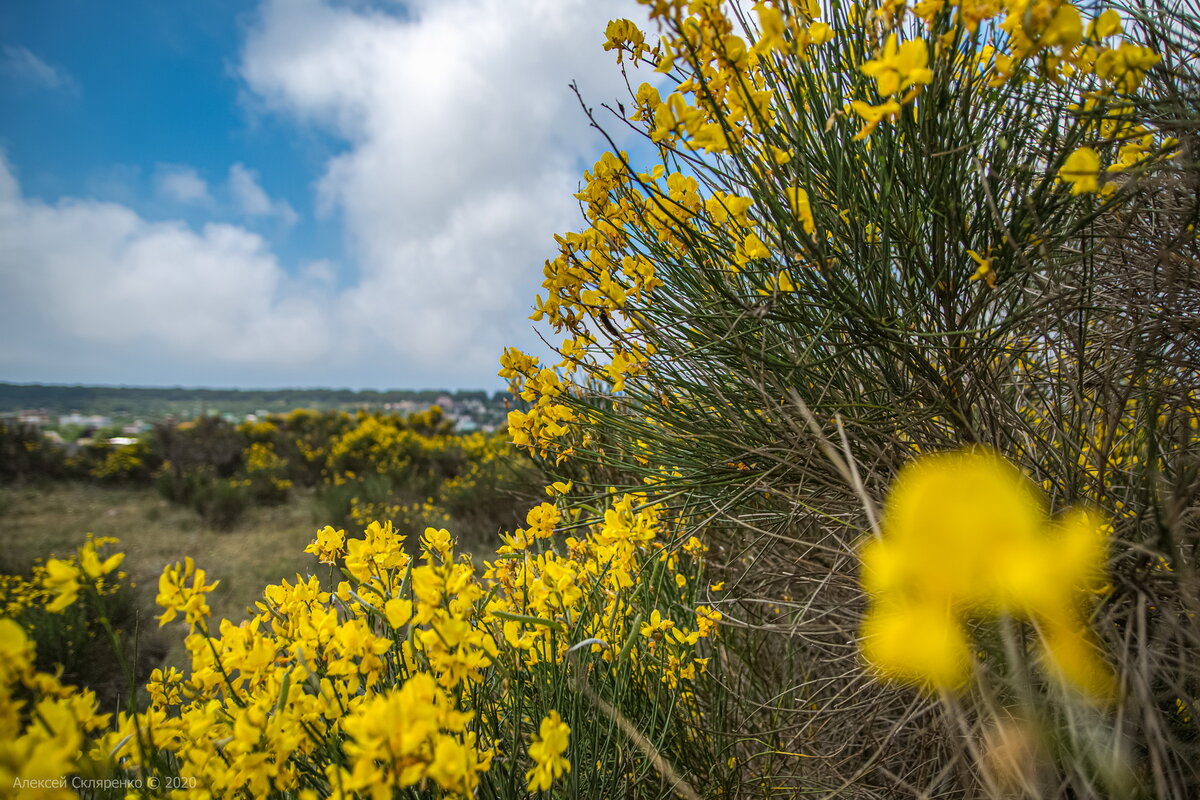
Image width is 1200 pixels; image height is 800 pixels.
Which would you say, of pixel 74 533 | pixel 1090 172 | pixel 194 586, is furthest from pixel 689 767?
pixel 74 533

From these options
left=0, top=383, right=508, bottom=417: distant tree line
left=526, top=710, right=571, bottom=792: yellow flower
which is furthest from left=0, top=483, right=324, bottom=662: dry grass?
left=0, top=383, right=508, bottom=417: distant tree line

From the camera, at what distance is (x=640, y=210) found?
Result: 56.9 inches

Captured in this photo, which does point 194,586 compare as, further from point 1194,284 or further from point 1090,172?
point 1194,284

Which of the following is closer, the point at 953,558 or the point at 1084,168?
the point at 953,558

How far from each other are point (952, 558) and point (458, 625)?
610 mm

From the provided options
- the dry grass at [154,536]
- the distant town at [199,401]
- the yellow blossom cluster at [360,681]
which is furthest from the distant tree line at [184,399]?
the yellow blossom cluster at [360,681]

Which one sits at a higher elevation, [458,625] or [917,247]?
[917,247]

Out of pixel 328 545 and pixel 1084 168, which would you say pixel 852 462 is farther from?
pixel 328 545

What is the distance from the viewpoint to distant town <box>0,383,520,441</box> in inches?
918

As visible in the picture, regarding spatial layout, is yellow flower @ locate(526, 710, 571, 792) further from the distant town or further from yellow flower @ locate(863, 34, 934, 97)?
the distant town

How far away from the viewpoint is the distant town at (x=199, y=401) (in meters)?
23.3

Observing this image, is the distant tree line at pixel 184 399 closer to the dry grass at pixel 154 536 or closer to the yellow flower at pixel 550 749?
the dry grass at pixel 154 536

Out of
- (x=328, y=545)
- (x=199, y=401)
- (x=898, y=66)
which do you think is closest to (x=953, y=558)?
(x=898, y=66)

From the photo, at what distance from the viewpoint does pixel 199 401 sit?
3500cm
